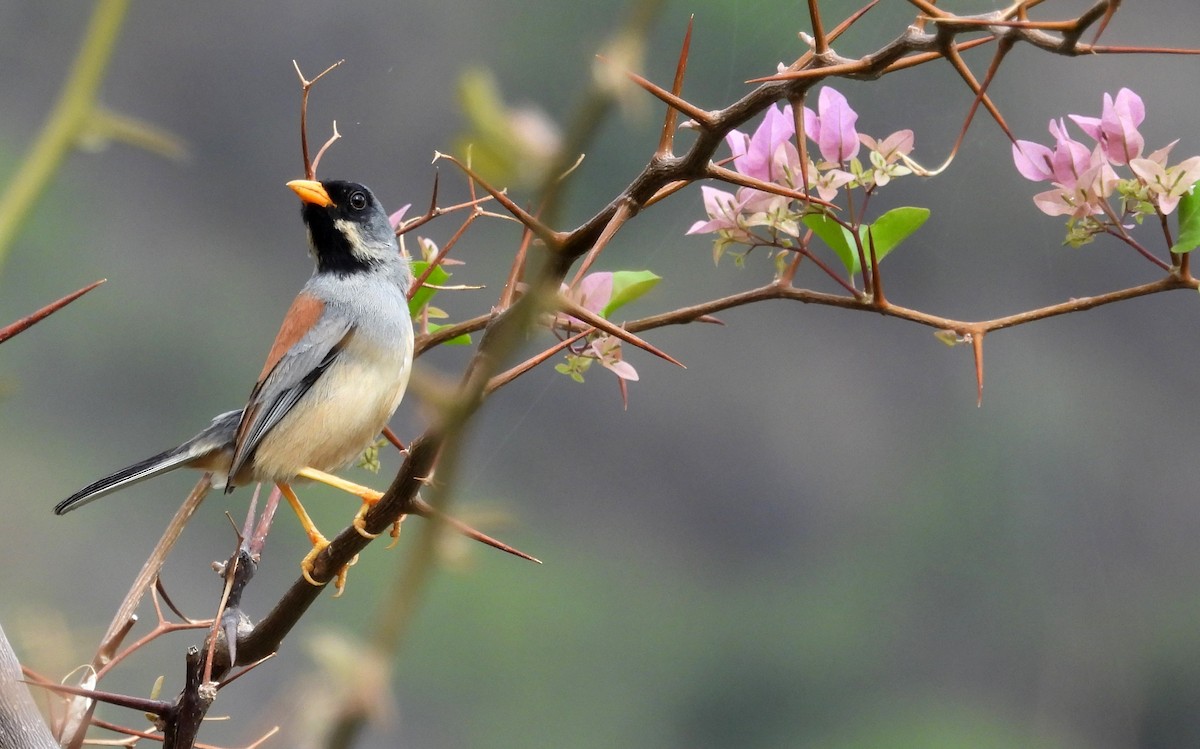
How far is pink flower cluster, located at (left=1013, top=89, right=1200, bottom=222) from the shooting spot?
515mm

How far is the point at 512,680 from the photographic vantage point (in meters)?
3.36

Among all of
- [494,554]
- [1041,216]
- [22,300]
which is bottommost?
[494,554]

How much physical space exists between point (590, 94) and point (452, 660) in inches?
129

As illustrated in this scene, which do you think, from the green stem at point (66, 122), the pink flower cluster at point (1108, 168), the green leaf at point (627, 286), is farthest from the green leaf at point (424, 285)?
the green stem at point (66, 122)

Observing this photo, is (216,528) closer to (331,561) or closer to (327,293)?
(327,293)

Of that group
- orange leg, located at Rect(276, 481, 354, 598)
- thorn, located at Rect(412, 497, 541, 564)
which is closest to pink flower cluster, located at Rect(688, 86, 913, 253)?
thorn, located at Rect(412, 497, 541, 564)

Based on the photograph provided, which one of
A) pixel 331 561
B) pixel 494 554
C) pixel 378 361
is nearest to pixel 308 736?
pixel 331 561

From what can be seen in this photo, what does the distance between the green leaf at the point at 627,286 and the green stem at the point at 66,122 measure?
16.3 inches

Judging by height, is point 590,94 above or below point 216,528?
above

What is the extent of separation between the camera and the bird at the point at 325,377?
0.89 m

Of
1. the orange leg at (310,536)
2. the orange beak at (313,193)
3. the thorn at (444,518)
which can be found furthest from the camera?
the orange beak at (313,193)

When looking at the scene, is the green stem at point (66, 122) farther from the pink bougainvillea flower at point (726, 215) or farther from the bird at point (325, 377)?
the bird at point (325, 377)

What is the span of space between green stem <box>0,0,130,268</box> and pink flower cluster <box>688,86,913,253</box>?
0.37m

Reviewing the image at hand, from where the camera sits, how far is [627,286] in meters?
0.64
